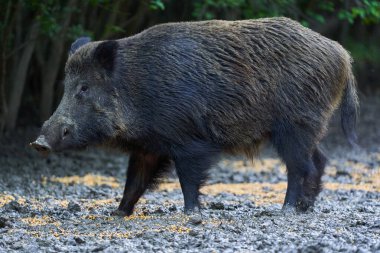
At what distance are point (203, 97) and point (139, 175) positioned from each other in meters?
1.00

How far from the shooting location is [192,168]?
7.81 meters

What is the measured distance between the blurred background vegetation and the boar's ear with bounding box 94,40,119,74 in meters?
2.94

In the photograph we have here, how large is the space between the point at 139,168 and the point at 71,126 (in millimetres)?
948

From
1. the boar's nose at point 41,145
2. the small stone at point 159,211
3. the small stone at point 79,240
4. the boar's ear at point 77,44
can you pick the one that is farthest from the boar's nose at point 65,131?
the small stone at point 79,240

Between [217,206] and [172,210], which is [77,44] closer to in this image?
[172,210]

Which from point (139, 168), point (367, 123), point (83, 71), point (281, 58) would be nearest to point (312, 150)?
point (281, 58)

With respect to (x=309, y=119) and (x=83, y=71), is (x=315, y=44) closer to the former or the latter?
(x=309, y=119)

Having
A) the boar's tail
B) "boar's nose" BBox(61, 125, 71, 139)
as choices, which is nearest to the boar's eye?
"boar's nose" BBox(61, 125, 71, 139)

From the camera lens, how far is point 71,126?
7.64m

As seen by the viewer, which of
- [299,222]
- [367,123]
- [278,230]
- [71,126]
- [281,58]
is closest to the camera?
[278,230]

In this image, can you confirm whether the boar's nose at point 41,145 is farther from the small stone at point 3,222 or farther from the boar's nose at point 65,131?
the small stone at point 3,222

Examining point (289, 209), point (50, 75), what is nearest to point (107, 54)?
point (289, 209)

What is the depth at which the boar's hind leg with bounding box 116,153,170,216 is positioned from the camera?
8234 mm

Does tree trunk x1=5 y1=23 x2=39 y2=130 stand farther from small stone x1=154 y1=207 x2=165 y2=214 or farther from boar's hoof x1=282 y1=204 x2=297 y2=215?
boar's hoof x1=282 y1=204 x2=297 y2=215
